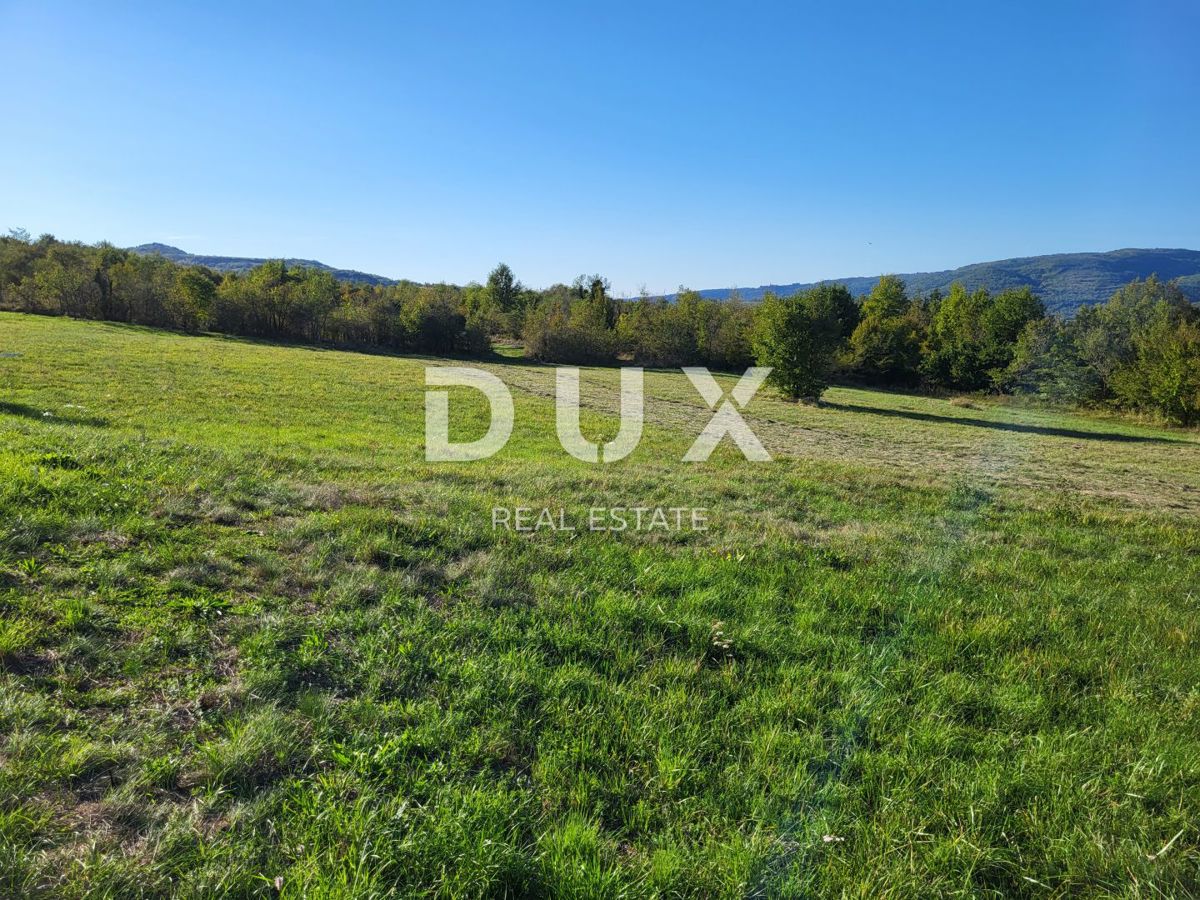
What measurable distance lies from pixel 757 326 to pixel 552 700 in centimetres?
5107

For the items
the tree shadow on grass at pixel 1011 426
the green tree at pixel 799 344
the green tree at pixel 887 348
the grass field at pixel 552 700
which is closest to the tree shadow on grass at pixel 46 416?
the grass field at pixel 552 700

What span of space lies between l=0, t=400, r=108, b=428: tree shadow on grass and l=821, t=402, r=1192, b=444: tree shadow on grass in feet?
124

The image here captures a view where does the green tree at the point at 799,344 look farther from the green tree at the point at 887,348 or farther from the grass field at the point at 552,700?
the grass field at the point at 552,700

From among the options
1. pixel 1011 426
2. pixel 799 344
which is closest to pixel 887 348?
pixel 799 344

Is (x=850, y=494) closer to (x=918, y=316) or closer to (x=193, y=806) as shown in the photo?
(x=193, y=806)

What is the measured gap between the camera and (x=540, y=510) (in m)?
7.27

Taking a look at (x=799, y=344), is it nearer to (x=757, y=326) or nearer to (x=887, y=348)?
(x=757, y=326)

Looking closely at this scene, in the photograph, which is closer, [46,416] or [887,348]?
[46,416]

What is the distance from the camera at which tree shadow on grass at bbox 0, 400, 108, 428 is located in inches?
392

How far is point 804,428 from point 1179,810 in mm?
26113

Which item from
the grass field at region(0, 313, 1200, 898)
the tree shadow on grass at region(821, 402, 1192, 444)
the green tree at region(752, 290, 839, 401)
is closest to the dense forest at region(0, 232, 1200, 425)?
the green tree at region(752, 290, 839, 401)

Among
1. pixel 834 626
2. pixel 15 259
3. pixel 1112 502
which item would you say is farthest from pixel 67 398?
pixel 15 259

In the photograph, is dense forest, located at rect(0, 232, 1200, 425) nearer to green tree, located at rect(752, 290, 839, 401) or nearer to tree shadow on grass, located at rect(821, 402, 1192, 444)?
green tree, located at rect(752, 290, 839, 401)

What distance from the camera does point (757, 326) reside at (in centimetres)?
5038
